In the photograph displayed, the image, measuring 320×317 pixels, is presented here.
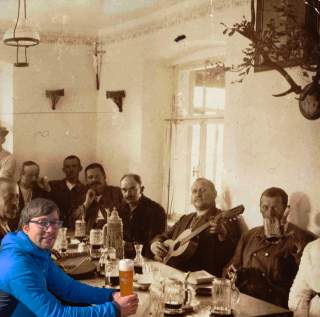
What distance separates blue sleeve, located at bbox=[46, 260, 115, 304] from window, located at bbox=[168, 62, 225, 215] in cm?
158

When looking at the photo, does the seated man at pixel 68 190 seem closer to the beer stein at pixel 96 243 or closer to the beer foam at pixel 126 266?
the beer stein at pixel 96 243

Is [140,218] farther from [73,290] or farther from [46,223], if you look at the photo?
[46,223]

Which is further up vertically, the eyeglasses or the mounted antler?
the mounted antler

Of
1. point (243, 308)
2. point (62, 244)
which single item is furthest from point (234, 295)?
point (62, 244)

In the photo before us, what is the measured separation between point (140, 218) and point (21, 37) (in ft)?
5.15

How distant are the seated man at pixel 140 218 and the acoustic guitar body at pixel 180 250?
0.31 meters

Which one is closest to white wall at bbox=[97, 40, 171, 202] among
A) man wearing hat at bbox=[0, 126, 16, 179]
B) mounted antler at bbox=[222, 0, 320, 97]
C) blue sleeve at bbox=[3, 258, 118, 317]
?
man wearing hat at bbox=[0, 126, 16, 179]

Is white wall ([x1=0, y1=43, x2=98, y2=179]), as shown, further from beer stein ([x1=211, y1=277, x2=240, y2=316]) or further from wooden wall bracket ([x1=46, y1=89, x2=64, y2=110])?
beer stein ([x1=211, y1=277, x2=240, y2=316])

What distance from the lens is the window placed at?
11.4 ft

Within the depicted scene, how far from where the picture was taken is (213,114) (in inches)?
140

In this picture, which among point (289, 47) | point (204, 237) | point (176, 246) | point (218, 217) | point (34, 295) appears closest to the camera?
point (34, 295)

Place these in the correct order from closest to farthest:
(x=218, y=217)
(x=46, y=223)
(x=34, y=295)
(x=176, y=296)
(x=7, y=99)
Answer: (x=34, y=295), (x=46, y=223), (x=176, y=296), (x=218, y=217), (x=7, y=99)

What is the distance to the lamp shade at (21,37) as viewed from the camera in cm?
352

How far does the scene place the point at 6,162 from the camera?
3938 millimetres
